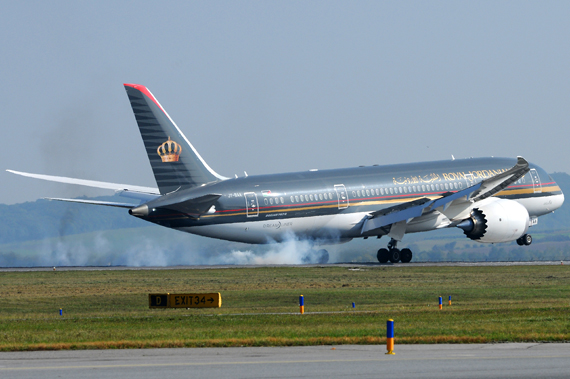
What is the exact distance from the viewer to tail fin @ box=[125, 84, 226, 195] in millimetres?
57625

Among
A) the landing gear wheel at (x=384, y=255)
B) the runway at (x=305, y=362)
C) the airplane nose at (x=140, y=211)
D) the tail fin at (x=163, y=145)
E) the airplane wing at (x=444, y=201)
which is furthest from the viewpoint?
the landing gear wheel at (x=384, y=255)

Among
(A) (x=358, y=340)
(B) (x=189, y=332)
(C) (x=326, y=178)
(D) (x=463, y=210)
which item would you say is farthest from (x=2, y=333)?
(D) (x=463, y=210)

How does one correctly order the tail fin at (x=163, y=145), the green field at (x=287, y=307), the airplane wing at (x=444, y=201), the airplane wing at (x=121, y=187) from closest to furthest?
the green field at (x=287, y=307) < the tail fin at (x=163, y=145) < the airplane wing at (x=444, y=201) < the airplane wing at (x=121, y=187)

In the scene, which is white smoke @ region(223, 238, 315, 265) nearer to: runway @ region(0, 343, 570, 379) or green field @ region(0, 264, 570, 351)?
green field @ region(0, 264, 570, 351)

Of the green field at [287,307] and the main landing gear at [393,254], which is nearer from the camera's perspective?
the green field at [287,307]

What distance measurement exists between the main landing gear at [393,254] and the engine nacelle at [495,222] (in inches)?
191

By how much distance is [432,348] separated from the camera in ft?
81.2

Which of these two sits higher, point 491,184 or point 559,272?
point 491,184

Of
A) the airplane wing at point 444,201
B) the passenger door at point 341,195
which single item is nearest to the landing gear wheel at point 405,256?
the airplane wing at point 444,201

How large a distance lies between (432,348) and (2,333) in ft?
46.7

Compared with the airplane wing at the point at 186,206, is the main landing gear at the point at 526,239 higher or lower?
lower

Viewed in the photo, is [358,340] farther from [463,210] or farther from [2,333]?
[463,210]

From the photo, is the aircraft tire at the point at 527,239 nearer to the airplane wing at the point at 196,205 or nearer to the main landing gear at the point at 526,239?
the main landing gear at the point at 526,239

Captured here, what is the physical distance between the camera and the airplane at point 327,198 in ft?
191
